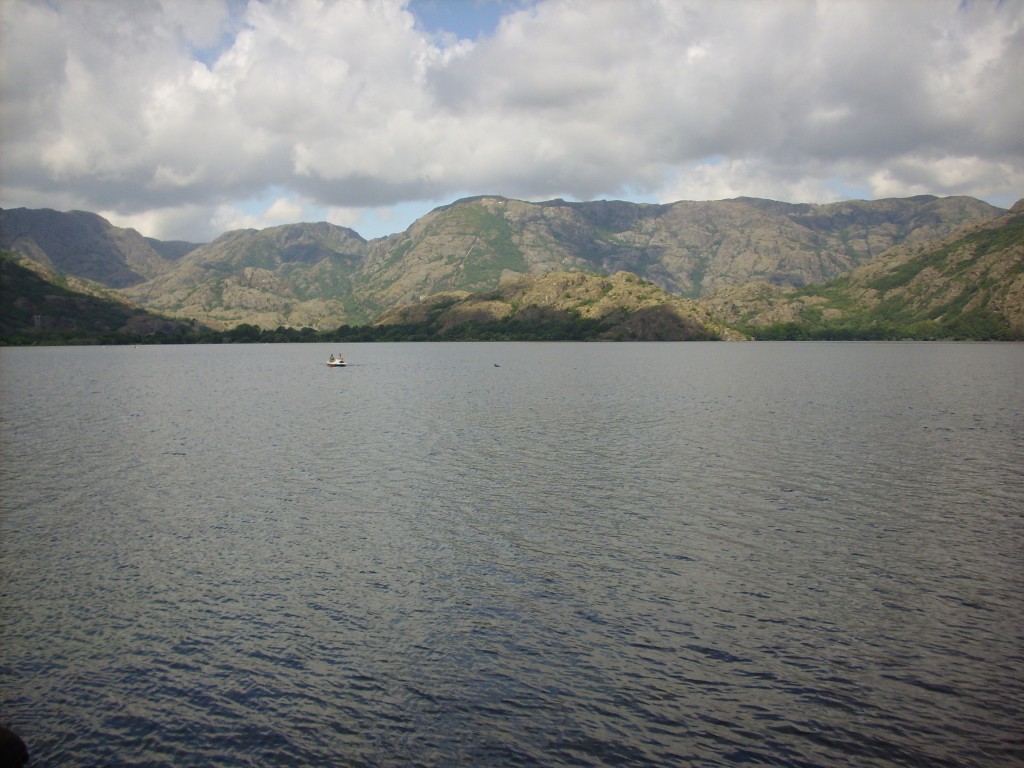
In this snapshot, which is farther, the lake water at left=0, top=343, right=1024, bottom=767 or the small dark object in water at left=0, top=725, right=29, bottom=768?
the lake water at left=0, top=343, right=1024, bottom=767

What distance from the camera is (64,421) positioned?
86750 millimetres

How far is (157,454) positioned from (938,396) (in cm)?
11980

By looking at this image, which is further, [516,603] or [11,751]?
[516,603]

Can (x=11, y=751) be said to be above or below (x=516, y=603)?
above

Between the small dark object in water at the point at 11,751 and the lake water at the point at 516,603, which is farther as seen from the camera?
the lake water at the point at 516,603

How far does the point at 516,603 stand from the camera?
98.4ft

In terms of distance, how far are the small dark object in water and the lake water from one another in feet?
2.40

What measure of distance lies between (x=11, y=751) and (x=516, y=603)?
60.0ft

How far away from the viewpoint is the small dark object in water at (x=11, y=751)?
18.3 meters

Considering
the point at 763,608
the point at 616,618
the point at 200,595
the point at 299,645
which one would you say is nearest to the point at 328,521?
the point at 200,595

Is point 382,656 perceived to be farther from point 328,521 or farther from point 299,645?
point 328,521

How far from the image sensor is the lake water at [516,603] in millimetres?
20422

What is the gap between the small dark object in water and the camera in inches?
720

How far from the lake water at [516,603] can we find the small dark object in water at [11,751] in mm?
732
